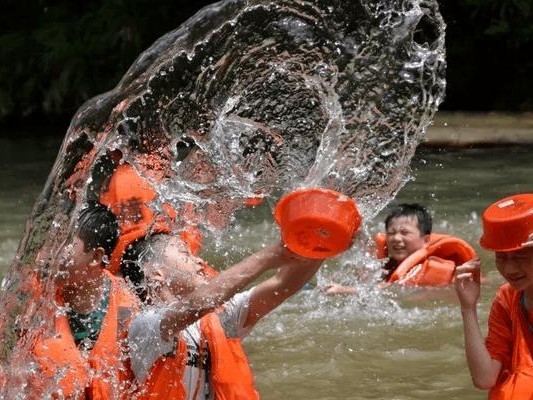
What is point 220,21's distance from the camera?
16.3 feet

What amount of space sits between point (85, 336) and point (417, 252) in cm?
391

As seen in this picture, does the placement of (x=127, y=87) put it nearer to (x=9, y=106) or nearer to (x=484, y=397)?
(x=484, y=397)

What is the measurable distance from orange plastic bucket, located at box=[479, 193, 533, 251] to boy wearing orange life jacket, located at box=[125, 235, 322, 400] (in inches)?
22.1

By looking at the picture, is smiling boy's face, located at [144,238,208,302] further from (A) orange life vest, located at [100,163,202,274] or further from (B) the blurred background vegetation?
(B) the blurred background vegetation

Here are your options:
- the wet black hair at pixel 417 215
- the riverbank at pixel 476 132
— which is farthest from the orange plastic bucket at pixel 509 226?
the riverbank at pixel 476 132

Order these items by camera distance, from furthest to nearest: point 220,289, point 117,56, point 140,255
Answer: point 117,56, point 140,255, point 220,289

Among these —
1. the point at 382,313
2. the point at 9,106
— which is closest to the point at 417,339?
the point at 382,313

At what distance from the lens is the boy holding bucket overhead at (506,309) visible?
3.52 meters

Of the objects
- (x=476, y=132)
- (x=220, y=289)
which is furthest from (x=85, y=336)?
(x=476, y=132)

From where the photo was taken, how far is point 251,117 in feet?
17.1

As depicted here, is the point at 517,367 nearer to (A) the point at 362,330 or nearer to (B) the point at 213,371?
(B) the point at 213,371

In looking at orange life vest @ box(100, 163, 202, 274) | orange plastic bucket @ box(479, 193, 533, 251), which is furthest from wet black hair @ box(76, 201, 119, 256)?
orange plastic bucket @ box(479, 193, 533, 251)

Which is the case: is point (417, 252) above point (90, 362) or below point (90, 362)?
below

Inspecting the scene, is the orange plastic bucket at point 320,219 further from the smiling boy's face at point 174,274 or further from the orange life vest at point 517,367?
the orange life vest at point 517,367
